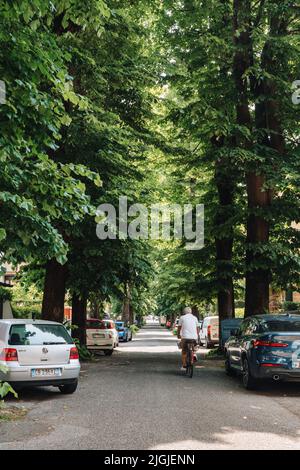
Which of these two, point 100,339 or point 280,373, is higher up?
point 280,373

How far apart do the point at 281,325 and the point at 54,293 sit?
327 inches

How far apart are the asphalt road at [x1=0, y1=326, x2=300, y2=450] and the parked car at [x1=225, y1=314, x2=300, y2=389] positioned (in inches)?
17.9

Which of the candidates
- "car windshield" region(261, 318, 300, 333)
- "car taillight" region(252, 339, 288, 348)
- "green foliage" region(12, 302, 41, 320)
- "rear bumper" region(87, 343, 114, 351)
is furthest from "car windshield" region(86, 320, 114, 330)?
"car taillight" region(252, 339, 288, 348)

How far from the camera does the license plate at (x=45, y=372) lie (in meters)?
10.4

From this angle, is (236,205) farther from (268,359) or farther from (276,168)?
(268,359)

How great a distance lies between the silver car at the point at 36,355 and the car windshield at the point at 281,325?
4231 mm

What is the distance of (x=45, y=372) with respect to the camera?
10.6 meters

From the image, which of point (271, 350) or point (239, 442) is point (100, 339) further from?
point (239, 442)

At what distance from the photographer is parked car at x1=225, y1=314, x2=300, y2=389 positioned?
1120cm

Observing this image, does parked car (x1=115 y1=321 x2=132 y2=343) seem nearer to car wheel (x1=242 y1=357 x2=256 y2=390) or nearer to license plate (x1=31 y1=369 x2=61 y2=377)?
car wheel (x1=242 y1=357 x2=256 y2=390)

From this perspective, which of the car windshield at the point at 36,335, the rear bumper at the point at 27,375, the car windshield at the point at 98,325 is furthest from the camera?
the car windshield at the point at 98,325

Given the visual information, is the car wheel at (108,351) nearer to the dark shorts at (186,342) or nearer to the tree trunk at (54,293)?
the tree trunk at (54,293)

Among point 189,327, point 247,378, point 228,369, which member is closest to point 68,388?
point 247,378

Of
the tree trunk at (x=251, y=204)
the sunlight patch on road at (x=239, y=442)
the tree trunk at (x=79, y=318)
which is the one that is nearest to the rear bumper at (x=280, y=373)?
the sunlight patch on road at (x=239, y=442)
